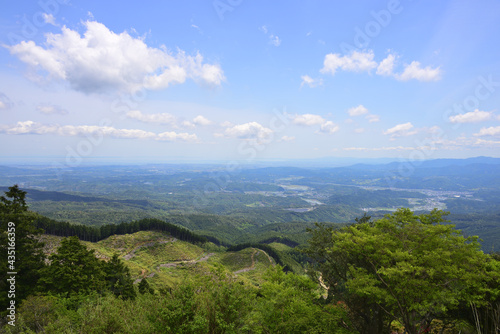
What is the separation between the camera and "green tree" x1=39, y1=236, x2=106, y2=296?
1154 inches

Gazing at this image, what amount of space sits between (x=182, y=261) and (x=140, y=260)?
15.1m

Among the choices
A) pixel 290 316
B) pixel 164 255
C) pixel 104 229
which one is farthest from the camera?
pixel 104 229

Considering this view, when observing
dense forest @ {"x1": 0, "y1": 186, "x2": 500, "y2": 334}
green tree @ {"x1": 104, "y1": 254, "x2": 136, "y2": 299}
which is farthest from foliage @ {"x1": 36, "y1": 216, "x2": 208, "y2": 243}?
dense forest @ {"x1": 0, "y1": 186, "x2": 500, "y2": 334}

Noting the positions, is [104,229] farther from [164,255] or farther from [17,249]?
[17,249]

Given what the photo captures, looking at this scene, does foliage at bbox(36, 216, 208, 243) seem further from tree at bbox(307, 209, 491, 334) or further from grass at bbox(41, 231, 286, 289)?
tree at bbox(307, 209, 491, 334)

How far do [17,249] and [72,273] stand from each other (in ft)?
23.3

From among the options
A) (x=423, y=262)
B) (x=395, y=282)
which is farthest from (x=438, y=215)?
(x=395, y=282)

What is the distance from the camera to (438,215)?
65.2 feet

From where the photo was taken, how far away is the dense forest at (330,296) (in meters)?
13.6

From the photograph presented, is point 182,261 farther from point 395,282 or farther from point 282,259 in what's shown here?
point 395,282

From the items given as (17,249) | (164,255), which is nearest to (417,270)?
(17,249)

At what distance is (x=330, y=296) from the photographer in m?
26.1

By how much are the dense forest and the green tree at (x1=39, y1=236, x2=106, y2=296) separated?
252 mm

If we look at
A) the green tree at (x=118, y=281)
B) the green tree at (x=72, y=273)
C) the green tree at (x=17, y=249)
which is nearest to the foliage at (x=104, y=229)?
the green tree at (x=118, y=281)
